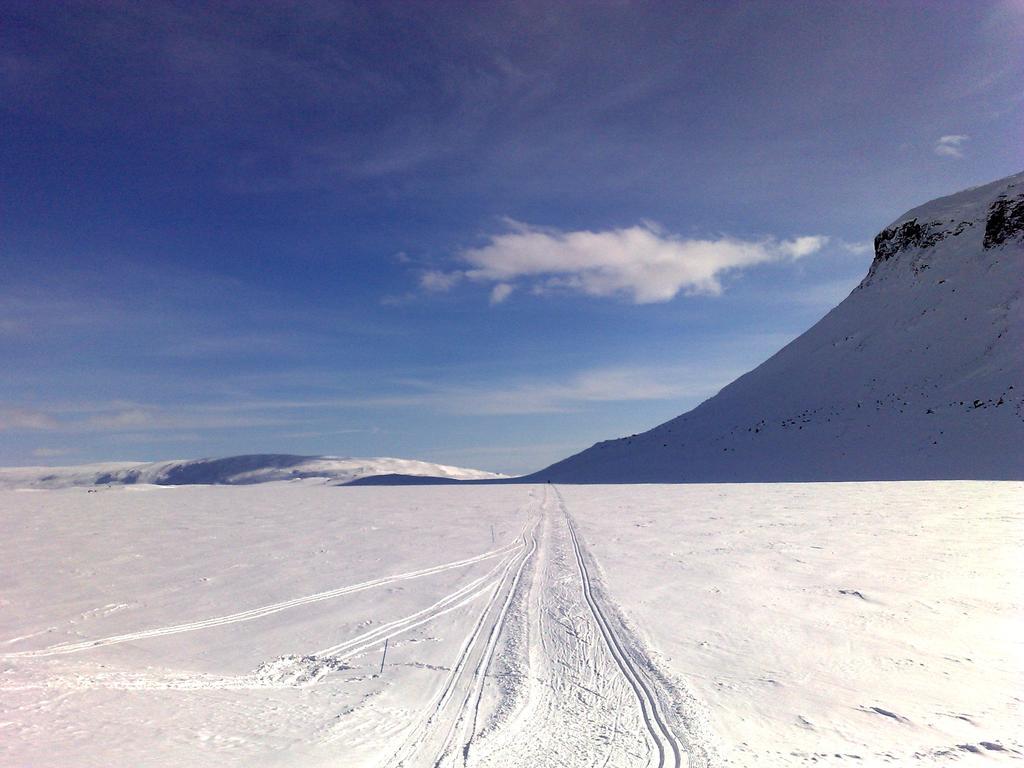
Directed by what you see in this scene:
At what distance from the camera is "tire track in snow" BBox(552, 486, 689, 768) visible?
3.98 meters

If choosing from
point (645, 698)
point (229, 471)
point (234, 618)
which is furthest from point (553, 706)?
point (229, 471)

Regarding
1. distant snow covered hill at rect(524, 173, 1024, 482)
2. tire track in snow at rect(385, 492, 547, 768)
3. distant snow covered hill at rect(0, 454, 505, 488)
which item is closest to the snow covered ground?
tire track in snow at rect(385, 492, 547, 768)

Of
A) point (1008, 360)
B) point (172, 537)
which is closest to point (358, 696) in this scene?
point (172, 537)

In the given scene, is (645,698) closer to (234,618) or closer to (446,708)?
(446,708)

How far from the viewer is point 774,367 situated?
2301 inches

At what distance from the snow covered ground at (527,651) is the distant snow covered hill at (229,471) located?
2406 inches

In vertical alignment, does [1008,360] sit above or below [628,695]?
above

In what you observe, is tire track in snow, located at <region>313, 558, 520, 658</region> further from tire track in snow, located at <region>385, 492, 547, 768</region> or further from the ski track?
the ski track

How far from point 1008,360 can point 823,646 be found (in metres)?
43.4

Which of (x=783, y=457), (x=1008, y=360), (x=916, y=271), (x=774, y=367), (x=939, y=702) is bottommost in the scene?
(x=939, y=702)

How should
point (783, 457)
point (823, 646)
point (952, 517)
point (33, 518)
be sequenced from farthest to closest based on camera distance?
point (783, 457)
point (33, 518)
point (952, 517)
point (823, 646)

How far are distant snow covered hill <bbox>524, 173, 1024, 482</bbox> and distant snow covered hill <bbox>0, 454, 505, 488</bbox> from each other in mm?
30879

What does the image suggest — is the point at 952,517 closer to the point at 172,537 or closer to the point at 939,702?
the point at 939,702

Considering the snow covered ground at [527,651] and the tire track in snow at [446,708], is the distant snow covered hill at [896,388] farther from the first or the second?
the tire track in snow at [446,708]
